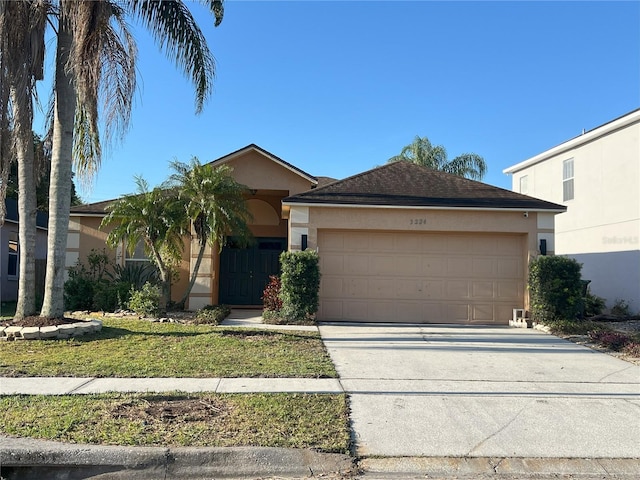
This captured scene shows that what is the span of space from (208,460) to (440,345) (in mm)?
6549

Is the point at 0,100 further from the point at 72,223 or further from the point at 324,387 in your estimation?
the point at 324,387

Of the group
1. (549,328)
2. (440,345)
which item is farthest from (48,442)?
(549,328)

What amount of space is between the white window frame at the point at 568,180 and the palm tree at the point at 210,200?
12.6 metres

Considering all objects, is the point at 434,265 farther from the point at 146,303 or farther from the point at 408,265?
the point at 146,303

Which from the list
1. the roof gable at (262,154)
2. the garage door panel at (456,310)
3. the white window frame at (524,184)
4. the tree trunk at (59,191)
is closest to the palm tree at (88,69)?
the tree trunk at (59,191)

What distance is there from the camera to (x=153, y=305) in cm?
1227

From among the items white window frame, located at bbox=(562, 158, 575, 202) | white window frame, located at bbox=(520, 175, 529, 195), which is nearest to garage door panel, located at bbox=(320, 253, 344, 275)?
white window frame, located at bbox=(562, 158, 575, 202)

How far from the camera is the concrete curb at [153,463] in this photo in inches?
165

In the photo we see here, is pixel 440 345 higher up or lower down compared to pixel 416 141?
lower down

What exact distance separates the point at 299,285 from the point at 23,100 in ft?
23.2

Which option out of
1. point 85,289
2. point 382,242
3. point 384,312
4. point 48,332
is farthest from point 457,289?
point 85,289

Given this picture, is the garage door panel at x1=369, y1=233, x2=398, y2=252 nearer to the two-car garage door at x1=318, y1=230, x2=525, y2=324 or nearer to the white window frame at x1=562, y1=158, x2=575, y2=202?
the two-car garage door at x1=318, y1=230, x2=525, y2=324

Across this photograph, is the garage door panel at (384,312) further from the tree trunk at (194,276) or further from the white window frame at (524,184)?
the white window frame at (524,184)

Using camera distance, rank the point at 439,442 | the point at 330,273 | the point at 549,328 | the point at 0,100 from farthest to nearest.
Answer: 1. the point at 330,273
2. the point at 549,328
3. the point at 0,100
4. the point at 439,442
